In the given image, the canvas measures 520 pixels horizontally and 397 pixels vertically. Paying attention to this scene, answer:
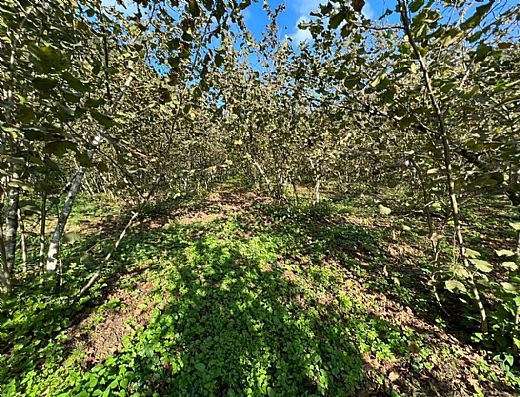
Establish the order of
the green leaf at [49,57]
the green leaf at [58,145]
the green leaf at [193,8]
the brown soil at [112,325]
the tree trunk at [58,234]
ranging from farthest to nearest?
the tree trunk at [58,234]
the brown soil at [112,325]
the green leaf at [193,8]
the green leaf at [58,145]
the green leaf at [49,57]

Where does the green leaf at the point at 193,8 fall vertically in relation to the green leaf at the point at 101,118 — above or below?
above

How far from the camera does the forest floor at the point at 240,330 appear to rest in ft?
8.24

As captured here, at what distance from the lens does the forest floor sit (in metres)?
2.51

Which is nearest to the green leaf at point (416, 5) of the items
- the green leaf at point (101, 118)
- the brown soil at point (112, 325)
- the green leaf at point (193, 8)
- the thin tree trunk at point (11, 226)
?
the green leaf at point (193, 8)

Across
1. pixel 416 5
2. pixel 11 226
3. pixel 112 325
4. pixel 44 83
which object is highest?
pixel 416 5

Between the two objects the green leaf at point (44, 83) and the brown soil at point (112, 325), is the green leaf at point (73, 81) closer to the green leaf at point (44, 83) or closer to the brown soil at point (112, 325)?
the green leaf at point (44, 83)

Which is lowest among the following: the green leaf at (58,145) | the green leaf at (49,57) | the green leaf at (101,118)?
the green leaf at (58,145)

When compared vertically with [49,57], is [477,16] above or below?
above

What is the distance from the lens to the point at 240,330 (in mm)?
3131

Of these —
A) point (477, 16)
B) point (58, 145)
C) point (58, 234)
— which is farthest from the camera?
point (58, 234)

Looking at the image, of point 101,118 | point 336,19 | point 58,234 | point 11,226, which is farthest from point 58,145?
point 58,234

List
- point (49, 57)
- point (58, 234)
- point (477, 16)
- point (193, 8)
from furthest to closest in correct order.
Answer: point (58, 234) → point (477, 16) → point (193, 8) → point (49, 57)

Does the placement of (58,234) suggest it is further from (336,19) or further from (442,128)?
(442,128)

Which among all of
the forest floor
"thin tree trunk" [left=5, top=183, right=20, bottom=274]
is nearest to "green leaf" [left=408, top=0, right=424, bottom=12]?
the forest floor
